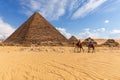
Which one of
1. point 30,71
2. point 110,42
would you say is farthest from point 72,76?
point 110,42

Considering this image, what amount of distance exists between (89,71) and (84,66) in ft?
3.00

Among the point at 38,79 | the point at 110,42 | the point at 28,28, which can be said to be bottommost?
the point at 38,79

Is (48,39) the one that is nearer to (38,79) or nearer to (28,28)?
(28,28)

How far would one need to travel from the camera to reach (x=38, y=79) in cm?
723

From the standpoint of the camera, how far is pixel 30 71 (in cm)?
843

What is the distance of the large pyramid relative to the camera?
235 ft

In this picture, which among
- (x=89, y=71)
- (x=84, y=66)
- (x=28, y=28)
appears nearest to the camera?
(x=89, y=71)

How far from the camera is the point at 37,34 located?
250 ft

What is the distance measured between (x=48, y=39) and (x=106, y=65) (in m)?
64.3

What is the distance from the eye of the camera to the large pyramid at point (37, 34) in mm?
71750

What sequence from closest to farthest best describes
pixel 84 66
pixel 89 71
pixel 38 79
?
pixel 38 79, pixel 89 71, pixel 84 66

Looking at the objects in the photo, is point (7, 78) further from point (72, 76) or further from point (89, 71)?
point (89, 71)

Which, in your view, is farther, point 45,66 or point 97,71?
point 45,66

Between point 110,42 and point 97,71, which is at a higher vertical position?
point 110,42
